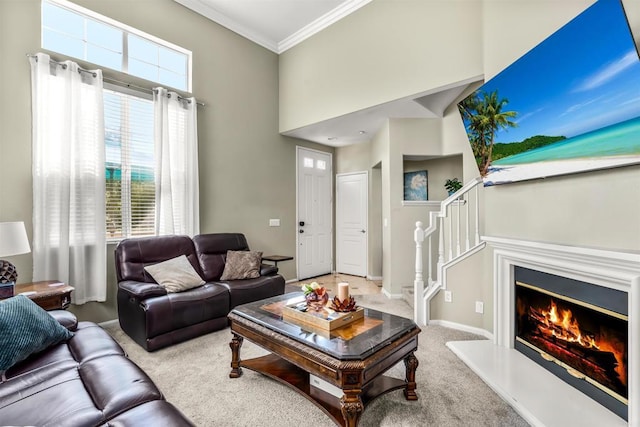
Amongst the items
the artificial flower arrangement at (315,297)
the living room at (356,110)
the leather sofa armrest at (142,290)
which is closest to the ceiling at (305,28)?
the living room at (356,110)

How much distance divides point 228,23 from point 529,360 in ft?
17.4

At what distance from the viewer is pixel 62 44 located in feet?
10.0

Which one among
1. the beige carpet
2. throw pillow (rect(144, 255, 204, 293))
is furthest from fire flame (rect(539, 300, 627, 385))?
throw pillow (rect(144, 255, 204, 293))

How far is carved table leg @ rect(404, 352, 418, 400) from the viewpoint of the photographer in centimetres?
193

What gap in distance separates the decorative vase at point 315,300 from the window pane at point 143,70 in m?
3.39

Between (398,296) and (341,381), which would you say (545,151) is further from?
(398,296)

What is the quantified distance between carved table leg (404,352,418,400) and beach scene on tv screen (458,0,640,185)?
1579mm

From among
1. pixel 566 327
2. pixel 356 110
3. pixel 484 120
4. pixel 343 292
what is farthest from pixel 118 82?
pixel 566 327

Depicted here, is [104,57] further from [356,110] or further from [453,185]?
[453,185]

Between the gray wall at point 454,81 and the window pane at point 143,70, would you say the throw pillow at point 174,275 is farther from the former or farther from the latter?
the gray wall at point 454,81

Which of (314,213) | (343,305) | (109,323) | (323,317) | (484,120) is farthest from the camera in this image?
(314,213)

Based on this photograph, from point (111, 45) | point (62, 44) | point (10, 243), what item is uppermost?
point (111, 45)

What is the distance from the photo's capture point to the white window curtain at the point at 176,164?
362 cm

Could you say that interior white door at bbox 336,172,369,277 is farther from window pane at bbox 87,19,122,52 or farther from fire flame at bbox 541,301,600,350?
window pane at bbox 87,19,122,52
